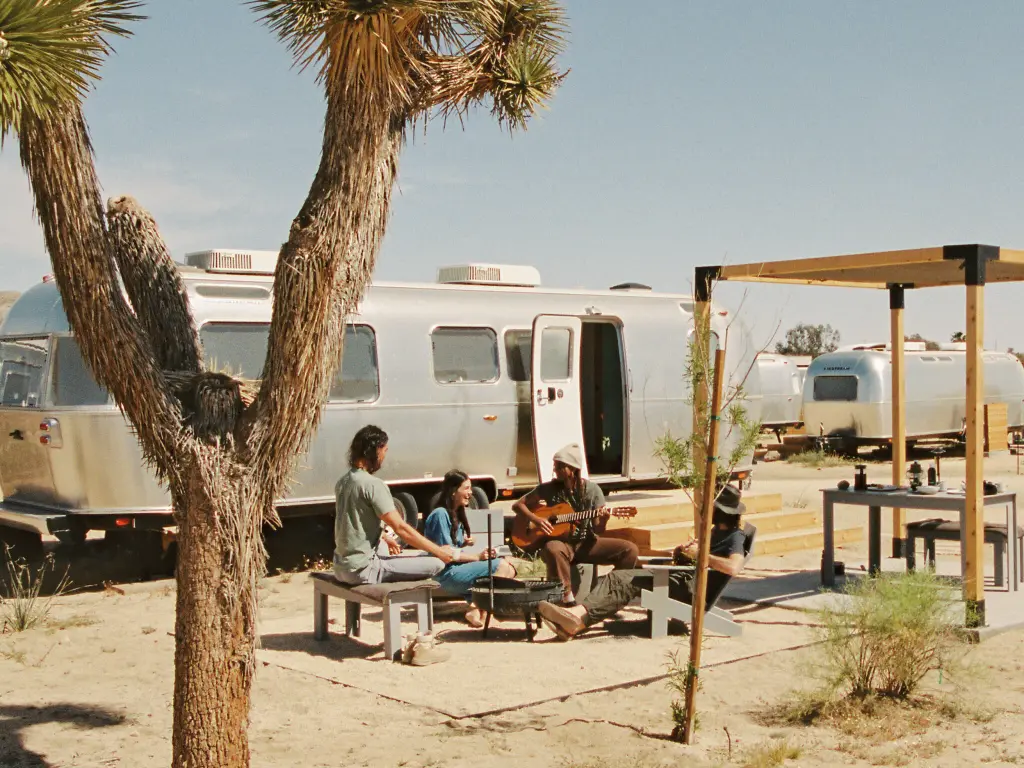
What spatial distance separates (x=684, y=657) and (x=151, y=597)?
14.7ft

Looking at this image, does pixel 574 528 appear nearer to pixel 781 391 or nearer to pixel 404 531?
pixel 404 531

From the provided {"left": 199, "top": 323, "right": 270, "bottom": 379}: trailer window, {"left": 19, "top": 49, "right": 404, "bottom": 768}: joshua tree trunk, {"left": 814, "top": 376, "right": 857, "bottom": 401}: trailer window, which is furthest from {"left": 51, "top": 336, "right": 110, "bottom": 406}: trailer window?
{"left": 814, "top": 376, "right": 857, "bottom": 401}: trailer window

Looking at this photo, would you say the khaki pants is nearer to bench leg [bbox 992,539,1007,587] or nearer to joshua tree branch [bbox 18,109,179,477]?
bench leg [bbox 992,539,1007,587]

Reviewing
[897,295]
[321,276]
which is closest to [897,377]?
[897,295]

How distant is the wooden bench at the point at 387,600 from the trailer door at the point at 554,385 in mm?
4329

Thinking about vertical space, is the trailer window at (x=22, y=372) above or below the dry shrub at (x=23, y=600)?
above

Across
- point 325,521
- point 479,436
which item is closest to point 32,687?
point 325,521

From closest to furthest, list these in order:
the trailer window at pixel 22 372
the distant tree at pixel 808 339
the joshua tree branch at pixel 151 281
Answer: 1. the joshua tree branch at pixel 151 281
2. the trailer window at pixel 22 372
3. the distant tree at pixel 808 339

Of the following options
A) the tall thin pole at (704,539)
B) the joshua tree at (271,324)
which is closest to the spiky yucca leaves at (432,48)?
the joshua tree at (271,324)

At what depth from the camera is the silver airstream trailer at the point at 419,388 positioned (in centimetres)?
1005

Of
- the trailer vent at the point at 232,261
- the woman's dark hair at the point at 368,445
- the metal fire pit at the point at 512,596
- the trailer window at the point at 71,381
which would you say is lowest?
the metal fire pit at the point at 512,596

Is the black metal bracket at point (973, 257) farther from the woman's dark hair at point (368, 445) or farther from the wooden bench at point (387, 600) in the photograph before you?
the wooden bench at point (387, 600)

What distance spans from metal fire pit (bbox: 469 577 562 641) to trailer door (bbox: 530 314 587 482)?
4070mm

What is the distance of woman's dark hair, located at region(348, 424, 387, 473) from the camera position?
303 inches
